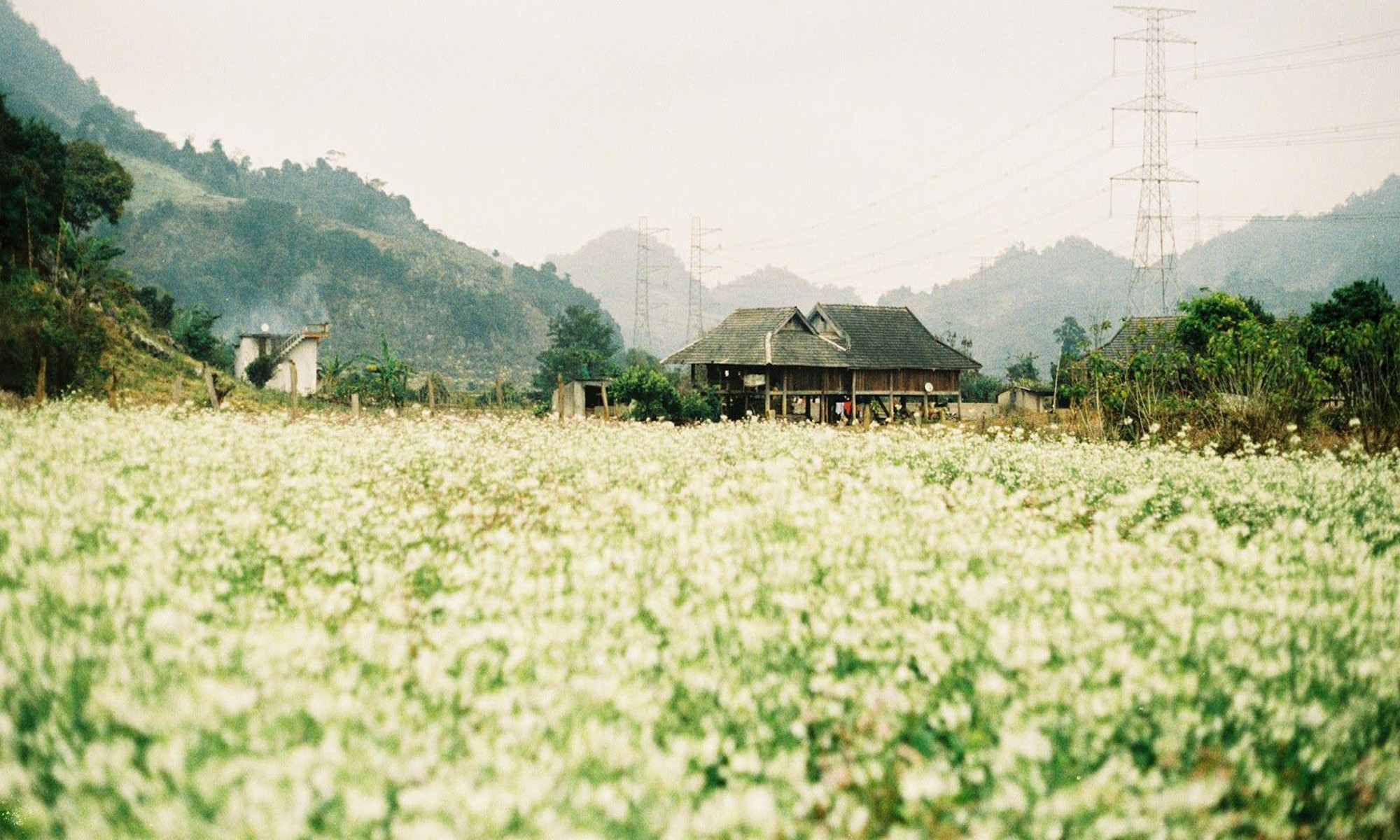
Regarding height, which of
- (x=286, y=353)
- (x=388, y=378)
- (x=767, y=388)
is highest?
(x=286, y=353)

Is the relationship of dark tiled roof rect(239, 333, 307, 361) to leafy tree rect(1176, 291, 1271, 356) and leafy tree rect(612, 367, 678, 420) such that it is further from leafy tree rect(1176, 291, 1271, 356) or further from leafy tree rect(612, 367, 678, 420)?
leafy tree rect(1176, 291, 1271, 356)

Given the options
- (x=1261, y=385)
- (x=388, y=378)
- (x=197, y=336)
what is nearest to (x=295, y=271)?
(x=197, y=336)

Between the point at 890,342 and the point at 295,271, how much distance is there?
373 feet

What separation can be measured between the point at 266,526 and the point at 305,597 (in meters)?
1.67

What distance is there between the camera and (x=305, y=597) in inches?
187

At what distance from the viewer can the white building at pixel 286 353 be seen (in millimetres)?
53219

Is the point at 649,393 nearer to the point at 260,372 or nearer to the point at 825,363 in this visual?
the point at 825,363

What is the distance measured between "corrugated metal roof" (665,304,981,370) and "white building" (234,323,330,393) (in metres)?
26.1

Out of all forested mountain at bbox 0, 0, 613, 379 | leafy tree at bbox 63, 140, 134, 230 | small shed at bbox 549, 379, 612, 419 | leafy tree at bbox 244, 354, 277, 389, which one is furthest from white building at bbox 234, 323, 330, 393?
forested mountain at bbox 0, 0, 613, 379

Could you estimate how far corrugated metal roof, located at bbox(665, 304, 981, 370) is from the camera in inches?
1667

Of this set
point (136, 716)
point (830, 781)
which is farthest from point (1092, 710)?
point (136, 716)

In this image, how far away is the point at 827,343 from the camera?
45031 mm

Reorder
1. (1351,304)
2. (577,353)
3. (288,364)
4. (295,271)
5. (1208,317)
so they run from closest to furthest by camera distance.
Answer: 1. (1208,317)
2. (1351,304)
3. (288,364)
4. (577,353)
5. (295,271)

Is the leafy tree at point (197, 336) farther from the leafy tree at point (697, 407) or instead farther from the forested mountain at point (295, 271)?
the forested mountain at point (295, 271)
